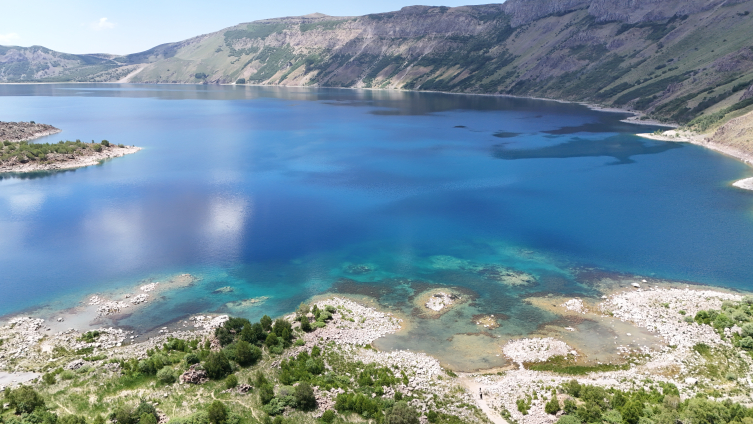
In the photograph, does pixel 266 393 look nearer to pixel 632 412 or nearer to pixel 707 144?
pixel 632 412

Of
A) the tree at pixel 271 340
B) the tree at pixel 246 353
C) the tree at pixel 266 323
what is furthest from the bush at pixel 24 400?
the tree at pixel 266 323

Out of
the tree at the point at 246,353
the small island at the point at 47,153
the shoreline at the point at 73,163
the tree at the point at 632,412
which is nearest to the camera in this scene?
the tree at the point at 632,412

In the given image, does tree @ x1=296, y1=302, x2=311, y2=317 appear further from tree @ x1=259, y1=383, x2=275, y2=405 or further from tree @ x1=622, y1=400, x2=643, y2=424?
tree @ x1=622, y1=400, x2=643, y2=424

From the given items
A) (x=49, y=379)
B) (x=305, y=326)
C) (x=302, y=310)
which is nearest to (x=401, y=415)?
(x=305, y=326)

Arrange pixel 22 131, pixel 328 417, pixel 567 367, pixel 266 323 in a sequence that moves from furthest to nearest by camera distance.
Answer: pixel 22 131, pixel 266 323, pixel 567 367, pixel 328 417

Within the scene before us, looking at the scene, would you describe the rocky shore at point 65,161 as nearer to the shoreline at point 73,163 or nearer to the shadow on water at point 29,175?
the shoreline at point 73,163

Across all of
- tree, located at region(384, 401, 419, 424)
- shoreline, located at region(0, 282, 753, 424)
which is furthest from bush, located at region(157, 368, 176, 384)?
tree, located at region(384, 401, 419, 424)

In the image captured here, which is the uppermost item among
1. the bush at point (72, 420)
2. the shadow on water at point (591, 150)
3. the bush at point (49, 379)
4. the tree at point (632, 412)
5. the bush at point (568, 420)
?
the shadow on water at point (591, 150)
